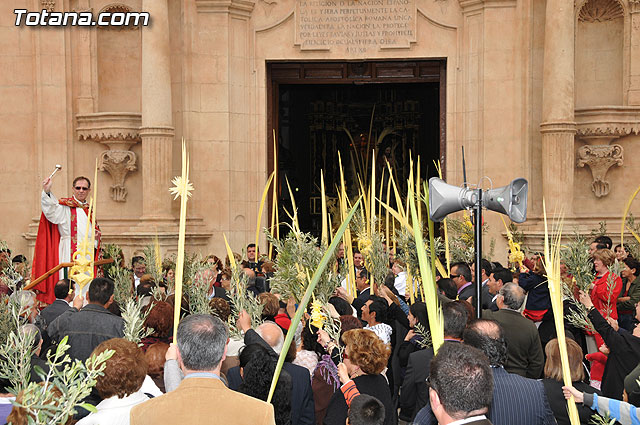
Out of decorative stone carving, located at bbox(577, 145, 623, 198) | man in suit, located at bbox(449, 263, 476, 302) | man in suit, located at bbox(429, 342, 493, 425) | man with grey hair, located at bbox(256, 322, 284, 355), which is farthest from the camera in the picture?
decorative stone carving, located at bbox(577, 145, 623, 198)

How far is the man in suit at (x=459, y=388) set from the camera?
3.10m

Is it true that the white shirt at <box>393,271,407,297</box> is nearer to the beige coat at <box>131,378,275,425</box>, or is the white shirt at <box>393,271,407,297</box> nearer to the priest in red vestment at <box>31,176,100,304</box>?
the priest in red vestment at <box>31,176,100,304</box>

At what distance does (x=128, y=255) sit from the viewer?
15.2 metres

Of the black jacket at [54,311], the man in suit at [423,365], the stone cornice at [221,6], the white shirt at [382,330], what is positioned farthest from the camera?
the stone cornice at [221,6]

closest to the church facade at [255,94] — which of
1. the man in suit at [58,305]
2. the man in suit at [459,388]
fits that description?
the man in suit at [58,305]

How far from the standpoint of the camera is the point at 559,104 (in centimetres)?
1503

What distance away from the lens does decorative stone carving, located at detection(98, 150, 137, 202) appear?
15.9 metres

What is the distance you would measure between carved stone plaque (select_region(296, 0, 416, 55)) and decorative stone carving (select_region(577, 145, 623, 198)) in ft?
13.3

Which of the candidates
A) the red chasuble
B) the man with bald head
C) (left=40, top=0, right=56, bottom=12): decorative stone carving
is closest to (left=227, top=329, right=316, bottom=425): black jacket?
the man with bald head

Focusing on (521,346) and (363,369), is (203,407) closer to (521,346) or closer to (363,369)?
(363,369)

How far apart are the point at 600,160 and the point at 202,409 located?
1364 cm

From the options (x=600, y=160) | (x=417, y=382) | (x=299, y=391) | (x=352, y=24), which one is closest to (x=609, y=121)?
(x=600, y=160)

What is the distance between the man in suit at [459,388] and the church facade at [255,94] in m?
12.3

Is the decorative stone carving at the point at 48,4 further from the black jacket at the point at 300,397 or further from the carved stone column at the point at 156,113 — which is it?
the black jacket at the point at 300,397
